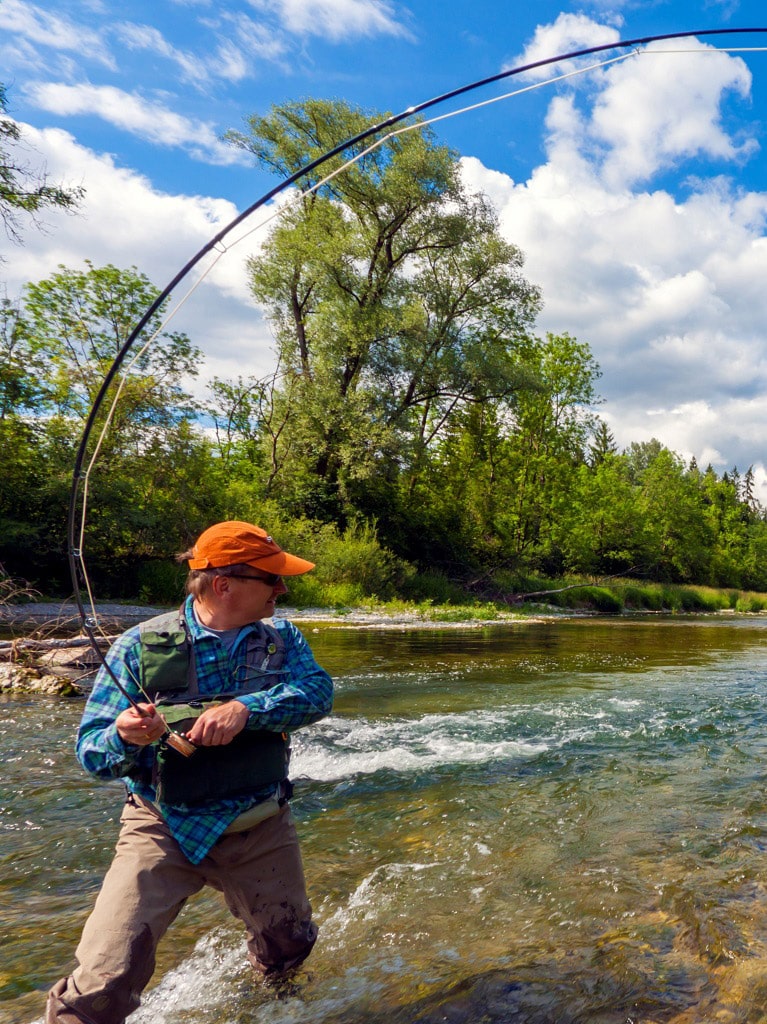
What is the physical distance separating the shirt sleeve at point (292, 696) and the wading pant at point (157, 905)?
0.41 m

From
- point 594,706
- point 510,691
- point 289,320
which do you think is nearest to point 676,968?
point 594,706

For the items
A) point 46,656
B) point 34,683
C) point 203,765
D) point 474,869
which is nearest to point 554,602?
point 46,656

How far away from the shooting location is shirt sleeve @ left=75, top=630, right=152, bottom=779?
2424 mm

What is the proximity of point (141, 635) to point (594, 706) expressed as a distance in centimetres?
737

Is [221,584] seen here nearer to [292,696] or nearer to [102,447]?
[292,696]

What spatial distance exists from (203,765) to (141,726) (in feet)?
1.02

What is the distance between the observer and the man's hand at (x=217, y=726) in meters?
2.33

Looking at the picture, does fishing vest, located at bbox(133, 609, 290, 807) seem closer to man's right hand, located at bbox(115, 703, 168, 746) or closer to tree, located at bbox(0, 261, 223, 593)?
man's right hand, located at bbox(115, 703, 168, 746)

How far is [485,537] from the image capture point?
33188mm

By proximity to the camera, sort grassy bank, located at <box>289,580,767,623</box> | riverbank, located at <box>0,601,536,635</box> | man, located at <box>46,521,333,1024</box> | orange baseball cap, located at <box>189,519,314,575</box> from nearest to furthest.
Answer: man, located at <box>46,521,333,1024</box> < orange baseball cap, located at <box>189,519,314,575</box> < riverbank, located at <box>0,601,536,635</box> < grassy bank, located at <box>289,580,767,623</box>

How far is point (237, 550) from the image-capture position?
2668mm

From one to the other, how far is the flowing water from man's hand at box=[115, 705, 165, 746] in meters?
1.28

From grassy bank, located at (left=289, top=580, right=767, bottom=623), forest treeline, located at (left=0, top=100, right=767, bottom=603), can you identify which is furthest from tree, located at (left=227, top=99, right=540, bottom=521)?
grassy bank, located at (left=289, top=580, right=767, bottom=623)

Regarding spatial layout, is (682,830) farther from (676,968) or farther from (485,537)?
(485,537)
